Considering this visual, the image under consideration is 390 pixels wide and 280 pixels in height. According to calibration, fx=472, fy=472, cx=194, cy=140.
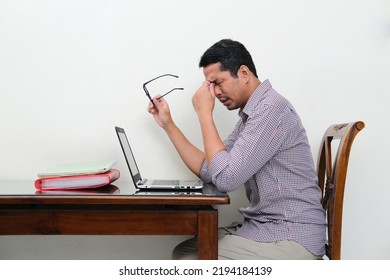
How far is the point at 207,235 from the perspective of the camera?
1.20m

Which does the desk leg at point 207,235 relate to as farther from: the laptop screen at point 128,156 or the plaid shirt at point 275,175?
the laptop screen at point 128,156

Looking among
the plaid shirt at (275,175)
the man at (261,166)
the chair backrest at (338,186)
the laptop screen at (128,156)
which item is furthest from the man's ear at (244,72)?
the laptop screen at (128,156)

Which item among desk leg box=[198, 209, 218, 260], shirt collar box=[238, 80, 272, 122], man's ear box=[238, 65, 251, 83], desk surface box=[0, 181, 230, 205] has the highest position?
man's ear box=[238, 65, 251, 83]

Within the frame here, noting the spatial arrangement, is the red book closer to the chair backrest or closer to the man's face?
the man's face

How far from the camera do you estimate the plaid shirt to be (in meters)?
1.33

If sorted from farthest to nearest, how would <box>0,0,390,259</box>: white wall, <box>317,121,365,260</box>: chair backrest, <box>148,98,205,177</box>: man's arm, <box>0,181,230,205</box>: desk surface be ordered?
<box>0,0,390,259</box>: white wall, <box>148,98,205,177</box>: man's arm, <box>317,121,365,260</box>: chair backrest, <box>0,181,230,205</box>: desk surface

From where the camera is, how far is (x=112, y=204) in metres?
1.27

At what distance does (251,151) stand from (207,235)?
27 centimetres

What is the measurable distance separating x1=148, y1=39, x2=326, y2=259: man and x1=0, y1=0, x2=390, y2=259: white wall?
0.35 metres

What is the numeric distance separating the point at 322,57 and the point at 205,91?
62cm

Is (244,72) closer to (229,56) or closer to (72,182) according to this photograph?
(229,56)

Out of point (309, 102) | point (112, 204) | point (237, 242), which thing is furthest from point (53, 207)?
point (309, 102)

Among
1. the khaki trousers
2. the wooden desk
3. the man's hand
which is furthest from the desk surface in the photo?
the man's hand

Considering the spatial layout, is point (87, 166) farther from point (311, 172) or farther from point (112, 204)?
point (311, 172)
